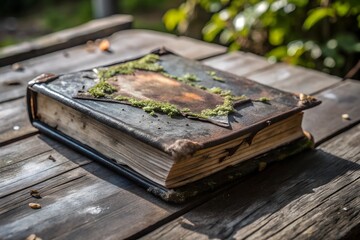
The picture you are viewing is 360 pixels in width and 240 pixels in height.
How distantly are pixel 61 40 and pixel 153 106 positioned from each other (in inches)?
39.1

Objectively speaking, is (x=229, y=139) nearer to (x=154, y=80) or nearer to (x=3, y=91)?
(x=154, y=80)

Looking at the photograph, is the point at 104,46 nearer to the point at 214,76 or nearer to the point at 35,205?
the point at 214,76

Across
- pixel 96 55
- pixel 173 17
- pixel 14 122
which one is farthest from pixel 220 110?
pixel 173 17

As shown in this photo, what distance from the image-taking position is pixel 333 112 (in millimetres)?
1528

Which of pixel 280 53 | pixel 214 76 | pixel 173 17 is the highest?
pixel 214 76

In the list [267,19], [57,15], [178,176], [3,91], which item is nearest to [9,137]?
[3,91]

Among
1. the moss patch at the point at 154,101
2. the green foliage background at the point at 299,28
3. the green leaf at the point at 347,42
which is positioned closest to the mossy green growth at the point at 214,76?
the moss patch at the point at 154,101

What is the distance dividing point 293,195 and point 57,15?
15.1 ft

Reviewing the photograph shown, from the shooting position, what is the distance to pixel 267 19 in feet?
8.20

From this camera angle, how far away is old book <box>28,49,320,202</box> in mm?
1079

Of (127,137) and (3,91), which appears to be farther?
(3,91)

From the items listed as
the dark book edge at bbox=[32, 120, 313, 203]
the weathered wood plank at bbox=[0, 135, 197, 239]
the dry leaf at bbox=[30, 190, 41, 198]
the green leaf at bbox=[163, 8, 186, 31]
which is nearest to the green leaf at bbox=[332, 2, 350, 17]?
the green leaf at bbox=[163, 8, 186, 31]

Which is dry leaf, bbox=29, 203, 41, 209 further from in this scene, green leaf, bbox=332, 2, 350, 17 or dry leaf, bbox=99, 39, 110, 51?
green leaf, bbox=332, 2, 350, 17

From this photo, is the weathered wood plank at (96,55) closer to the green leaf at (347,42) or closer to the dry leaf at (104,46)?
the dry leaf at (104,46)
